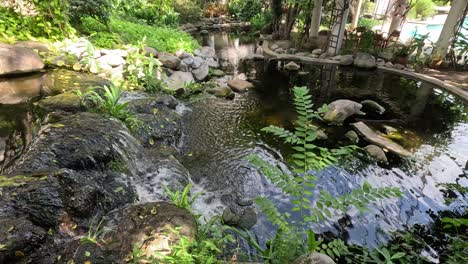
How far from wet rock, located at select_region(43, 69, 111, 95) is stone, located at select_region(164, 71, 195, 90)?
2.08 metres

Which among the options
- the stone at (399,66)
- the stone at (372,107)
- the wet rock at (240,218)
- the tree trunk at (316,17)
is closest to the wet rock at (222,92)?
the stone at (372,107)

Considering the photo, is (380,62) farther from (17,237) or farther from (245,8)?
(245,8)

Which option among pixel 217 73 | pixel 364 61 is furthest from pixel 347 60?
pixel 217 73

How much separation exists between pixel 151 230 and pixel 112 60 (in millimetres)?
6467

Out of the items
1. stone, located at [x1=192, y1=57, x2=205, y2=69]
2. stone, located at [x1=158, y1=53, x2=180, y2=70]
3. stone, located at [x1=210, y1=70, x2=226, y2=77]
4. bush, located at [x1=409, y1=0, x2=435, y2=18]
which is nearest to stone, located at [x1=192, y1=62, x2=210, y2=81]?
stone, located at [x1=192, y1=57, x2=205, y2=69]

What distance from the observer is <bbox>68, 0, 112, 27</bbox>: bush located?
8453 millimetres

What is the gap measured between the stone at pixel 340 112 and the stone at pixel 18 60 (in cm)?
696

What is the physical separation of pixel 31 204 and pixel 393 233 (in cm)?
442

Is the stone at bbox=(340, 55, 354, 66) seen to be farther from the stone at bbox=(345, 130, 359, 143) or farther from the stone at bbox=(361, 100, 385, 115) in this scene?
the stone at bbox=(345, 130, 359, 143)

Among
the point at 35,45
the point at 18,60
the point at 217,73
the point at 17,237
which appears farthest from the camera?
the point at 217,73

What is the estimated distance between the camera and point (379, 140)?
6.71 meters

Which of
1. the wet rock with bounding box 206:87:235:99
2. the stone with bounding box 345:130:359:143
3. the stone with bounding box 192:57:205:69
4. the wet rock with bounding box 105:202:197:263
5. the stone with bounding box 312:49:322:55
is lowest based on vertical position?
the stone with bounding box 345:130:359:143

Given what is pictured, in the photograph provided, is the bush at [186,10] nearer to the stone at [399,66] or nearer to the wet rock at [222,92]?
the wet rock at [222,92]

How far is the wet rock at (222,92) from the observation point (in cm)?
875
